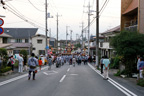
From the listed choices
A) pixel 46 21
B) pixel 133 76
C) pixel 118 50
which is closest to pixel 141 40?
pixel 118 50

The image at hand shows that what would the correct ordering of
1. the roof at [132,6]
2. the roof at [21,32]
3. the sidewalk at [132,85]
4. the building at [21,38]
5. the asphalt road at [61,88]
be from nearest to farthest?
the asphalt road at [61,88], the sidewalk at [132,85], the roof at [132,6], the building at [21,38], the roof at [21,32]

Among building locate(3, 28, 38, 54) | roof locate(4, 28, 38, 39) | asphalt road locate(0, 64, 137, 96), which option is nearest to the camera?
asphalt road locate(0, 64, 137, 96)

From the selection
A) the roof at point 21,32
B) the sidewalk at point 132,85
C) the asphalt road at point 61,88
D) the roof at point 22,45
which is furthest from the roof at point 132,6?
the roof at point 21,32

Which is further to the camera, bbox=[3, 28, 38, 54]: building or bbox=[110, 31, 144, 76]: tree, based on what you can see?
bbox=[3, 28, 38, 54]: building

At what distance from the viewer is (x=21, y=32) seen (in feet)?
178

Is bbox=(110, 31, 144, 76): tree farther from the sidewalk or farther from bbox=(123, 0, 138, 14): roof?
bbox=(123, 0, 138, 14): roof

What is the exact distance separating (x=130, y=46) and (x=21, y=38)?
135 feet

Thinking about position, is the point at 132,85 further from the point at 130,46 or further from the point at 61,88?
the point at 61,88

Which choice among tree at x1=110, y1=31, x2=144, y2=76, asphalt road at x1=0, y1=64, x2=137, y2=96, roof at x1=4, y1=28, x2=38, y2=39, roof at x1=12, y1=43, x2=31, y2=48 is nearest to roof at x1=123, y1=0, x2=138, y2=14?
tree at x1=110, y1=31, x2=144, y2=76

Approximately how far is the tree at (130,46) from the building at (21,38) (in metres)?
36.1

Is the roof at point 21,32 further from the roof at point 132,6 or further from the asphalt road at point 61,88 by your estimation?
the asphalt road at point 61,88

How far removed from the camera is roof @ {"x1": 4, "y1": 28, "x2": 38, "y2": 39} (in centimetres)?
5243

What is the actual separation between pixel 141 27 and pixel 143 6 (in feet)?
6.33

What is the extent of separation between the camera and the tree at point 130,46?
14.3 meters
